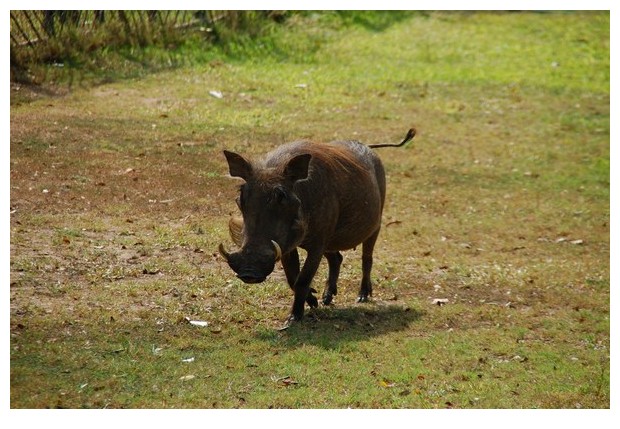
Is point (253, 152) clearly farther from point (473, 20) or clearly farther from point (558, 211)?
point (473, 20)

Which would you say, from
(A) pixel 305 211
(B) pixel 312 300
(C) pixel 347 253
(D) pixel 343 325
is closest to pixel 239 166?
(A) pixel 305 211

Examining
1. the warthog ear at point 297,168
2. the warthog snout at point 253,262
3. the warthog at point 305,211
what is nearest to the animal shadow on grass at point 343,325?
the warthog at point 305,211

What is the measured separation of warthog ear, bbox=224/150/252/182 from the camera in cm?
885

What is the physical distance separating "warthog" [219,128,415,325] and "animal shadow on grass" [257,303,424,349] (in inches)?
6.4

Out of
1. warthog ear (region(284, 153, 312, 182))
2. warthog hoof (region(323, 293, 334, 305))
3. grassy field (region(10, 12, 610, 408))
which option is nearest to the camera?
grassy field (region(10, 12, 610, 408))

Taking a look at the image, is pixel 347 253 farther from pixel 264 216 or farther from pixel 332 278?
pixel 264 216

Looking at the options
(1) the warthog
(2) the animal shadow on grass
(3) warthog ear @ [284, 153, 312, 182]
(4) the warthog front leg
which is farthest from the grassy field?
(3) warthog ear @ [284, 153, 312, 182]

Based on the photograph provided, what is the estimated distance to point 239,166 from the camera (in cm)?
891

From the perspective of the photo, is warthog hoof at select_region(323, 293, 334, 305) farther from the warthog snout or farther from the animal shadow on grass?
the warthog snout

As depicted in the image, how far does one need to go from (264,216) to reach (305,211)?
584 millimetres

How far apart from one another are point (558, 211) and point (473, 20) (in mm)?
11747

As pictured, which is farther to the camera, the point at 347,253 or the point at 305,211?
the point at 347,253

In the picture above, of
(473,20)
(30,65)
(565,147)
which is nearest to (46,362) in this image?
(30,65)

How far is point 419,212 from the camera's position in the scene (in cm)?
1473
